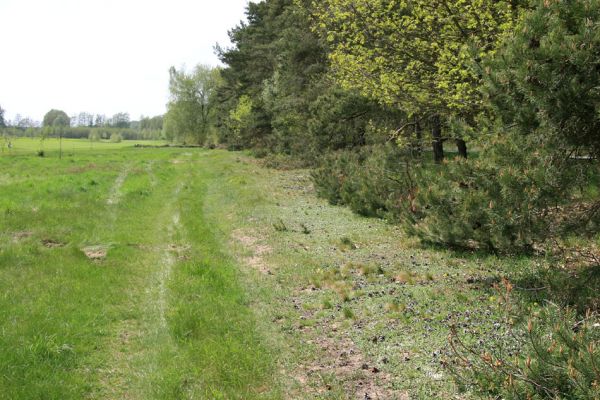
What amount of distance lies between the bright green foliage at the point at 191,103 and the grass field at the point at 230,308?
75563 mm

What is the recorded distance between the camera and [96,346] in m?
6.95

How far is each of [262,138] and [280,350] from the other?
Answer: 139 ft

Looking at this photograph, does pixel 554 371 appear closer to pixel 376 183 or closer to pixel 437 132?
pixel 376 183

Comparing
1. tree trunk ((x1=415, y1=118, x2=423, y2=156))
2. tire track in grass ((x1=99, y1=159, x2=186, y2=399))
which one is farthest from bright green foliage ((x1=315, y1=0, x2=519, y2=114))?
tire track in grass ((x1=99, y1=159, x2=186, y2=399))

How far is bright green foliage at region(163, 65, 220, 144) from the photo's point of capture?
88.6m

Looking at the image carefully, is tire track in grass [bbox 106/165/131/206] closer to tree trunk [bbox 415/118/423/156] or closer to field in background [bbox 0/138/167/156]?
tree trunk [bbox 415/118/423/156]

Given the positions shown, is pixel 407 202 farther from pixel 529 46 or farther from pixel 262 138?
pixel 262 138

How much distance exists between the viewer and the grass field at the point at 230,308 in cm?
589

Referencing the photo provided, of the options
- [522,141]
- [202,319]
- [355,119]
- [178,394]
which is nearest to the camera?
[178,394]

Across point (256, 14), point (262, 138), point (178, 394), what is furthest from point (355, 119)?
point (256, 14)

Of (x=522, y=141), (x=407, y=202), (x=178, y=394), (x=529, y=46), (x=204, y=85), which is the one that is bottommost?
(x=178, y=394)

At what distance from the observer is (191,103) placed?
89.3 metres

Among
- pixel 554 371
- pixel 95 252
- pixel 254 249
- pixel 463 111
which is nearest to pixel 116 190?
pixel 95 252

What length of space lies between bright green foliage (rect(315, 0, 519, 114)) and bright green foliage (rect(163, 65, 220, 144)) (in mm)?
75253
